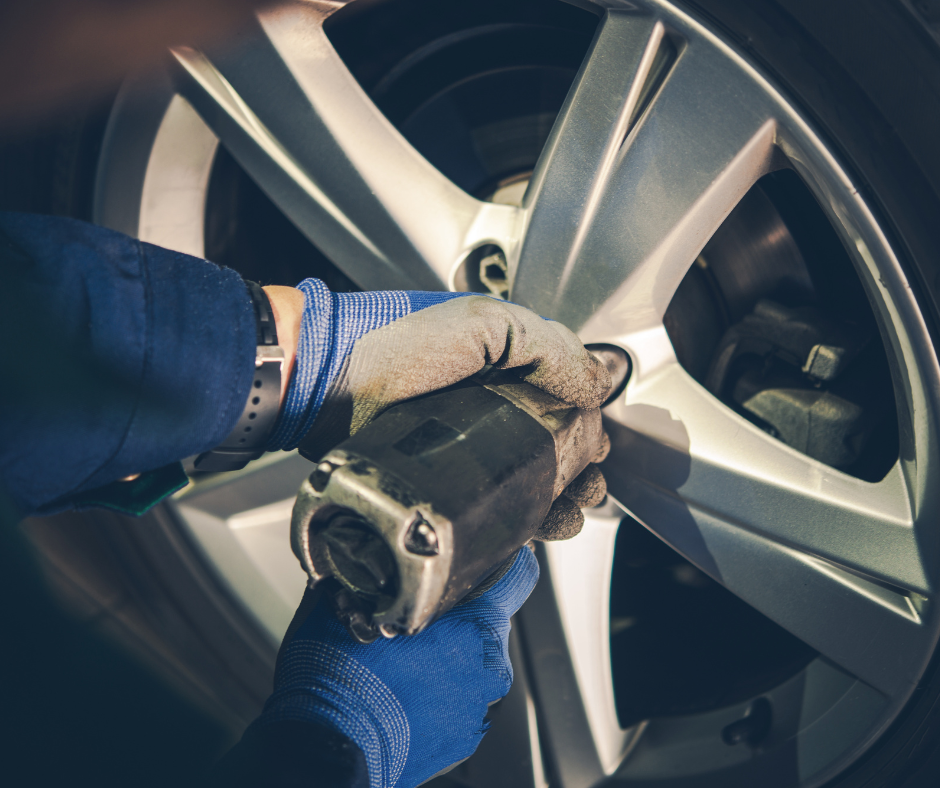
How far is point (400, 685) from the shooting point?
713 millimetres

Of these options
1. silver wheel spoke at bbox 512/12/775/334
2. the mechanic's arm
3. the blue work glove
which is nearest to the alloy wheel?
silver wheel spoke at bbox 512/12/775/334

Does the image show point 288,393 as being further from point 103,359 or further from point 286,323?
point 103,359

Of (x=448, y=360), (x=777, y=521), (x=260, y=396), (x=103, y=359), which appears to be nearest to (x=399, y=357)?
(x=448, y=360)

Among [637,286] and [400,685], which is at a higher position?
[637,286]

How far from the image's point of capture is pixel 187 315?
2.19 feet

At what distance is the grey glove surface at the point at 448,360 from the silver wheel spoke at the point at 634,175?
137mm

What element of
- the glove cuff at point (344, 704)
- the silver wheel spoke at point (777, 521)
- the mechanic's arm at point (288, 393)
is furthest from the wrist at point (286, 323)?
the silver wheel spoke at point (777, 521)

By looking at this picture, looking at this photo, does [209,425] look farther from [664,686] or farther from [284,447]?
[664,686]

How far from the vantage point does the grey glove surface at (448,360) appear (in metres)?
0.74

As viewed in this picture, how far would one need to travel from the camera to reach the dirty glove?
0.75 m

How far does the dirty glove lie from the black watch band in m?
0.03

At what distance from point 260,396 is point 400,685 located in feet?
1.19

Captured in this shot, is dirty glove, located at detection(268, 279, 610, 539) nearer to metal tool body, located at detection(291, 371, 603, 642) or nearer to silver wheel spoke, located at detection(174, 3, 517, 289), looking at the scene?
metal tool body, located at detection(291, 371, 603, 642)

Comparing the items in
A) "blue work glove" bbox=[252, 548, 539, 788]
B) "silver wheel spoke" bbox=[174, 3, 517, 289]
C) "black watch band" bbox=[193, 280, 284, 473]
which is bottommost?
"blue work glove" bbox=[252, 548, 539, 788]
